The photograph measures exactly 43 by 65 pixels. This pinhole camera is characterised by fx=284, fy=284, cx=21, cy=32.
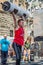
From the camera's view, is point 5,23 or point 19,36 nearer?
point 19,36

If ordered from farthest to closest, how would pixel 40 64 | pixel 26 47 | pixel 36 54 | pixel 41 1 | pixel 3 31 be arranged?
1. pixel 41 1
2. pixel 3 31
3. pixel 36 54
4. pixel 26 47
5. pixel 40 64

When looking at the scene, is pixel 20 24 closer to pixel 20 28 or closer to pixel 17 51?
pixel 20 28

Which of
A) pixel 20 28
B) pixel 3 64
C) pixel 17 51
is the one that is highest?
pixel 20 28

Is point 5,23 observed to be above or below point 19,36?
below

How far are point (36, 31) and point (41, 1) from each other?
39.7m

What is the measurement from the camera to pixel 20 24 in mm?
8000

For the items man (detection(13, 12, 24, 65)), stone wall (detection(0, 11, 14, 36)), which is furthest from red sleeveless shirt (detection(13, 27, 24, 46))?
stone wall (detection(0, 11, 14, 36))

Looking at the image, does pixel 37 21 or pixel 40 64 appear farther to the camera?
pixel 37 21

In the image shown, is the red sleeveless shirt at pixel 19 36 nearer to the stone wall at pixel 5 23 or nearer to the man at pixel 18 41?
the man at pixel 18 41

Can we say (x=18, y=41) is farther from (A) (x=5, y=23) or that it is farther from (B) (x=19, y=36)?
(A) (x=5, y=23)

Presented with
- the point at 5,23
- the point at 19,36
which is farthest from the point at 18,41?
the point at 5,23

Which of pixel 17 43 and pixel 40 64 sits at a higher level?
pixel 17 43

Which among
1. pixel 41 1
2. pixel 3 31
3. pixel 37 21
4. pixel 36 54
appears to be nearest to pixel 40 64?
pixel 36 54

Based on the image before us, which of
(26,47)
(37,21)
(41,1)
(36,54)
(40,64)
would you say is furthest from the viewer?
(41,1)
